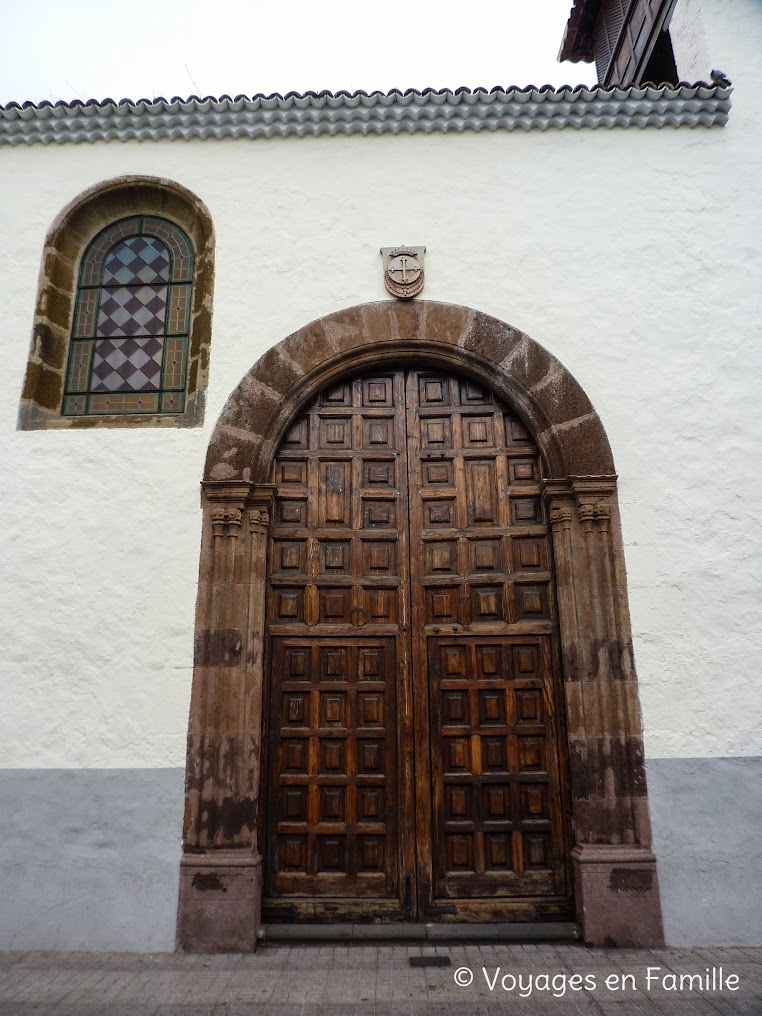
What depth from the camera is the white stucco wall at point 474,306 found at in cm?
442

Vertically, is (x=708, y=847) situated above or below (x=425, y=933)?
above

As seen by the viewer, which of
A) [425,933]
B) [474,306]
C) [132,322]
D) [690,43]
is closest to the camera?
A: [425,933]

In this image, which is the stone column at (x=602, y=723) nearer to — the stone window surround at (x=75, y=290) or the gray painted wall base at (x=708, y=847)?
the gray painted wall base at (x=708, y=847)

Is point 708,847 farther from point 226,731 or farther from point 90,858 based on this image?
point 90,858

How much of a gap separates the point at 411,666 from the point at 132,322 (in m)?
3.31

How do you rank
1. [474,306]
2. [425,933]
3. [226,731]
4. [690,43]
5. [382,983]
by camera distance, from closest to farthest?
1. [382,983]
2. [425,933]
3. [226,731]
4. [474,306]
5. [690,43]

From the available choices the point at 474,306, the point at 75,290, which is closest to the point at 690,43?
the point at 474,306

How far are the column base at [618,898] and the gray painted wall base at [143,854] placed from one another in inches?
4.1

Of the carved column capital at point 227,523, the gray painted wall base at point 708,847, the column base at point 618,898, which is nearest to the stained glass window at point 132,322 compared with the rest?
the carved column capital at point 227,523

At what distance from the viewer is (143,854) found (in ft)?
13.6

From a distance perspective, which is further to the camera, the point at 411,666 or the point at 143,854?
the point at 411,666

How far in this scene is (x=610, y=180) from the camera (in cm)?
527

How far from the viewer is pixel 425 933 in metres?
4.15

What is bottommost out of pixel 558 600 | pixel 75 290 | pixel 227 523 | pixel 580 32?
pixel 558 600
